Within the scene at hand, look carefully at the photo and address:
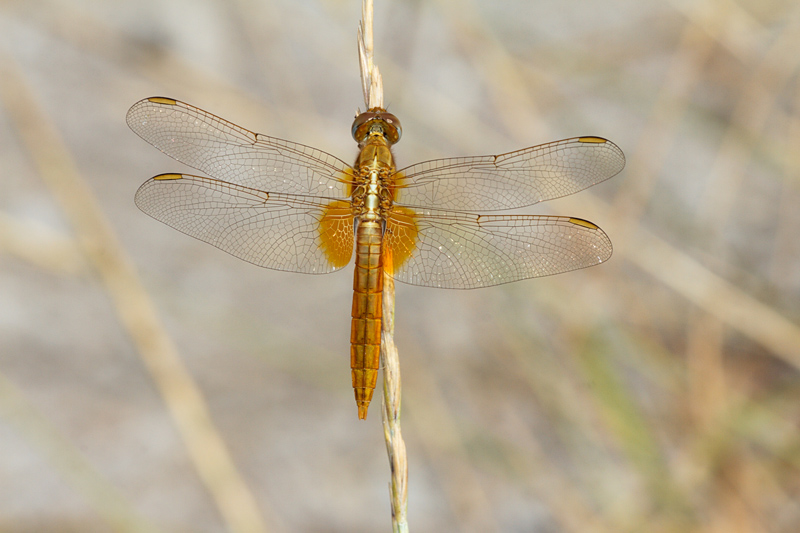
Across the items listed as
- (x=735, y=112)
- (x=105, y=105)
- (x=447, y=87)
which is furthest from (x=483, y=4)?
(x=105, y=105)

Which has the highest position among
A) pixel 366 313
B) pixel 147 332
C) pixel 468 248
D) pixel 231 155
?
pixel 231 155

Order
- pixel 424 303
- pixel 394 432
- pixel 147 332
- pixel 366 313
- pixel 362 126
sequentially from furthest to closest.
A: pixel 424 303
pixel 147 332
pixel 362 126
pixel 366 313
pixel 394 432

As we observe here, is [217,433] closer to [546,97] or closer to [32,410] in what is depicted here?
[32,410]

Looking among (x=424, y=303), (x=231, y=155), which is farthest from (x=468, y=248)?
(x=424, y=303)

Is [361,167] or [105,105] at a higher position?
[105,105]

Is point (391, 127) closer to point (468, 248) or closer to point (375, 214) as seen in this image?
point (375, 214)

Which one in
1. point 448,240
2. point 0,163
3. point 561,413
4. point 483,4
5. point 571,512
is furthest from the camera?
point 483,4

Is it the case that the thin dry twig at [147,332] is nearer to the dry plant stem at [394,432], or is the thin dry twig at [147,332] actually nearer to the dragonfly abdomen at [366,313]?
the dragonfly abdomen at [366,313]
